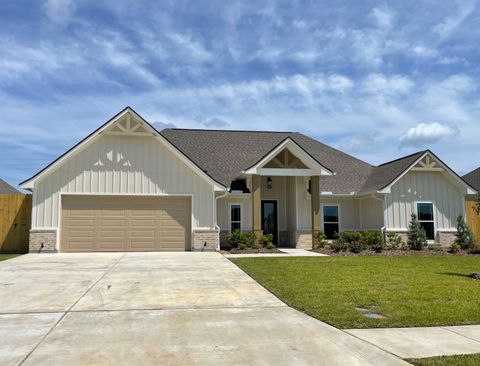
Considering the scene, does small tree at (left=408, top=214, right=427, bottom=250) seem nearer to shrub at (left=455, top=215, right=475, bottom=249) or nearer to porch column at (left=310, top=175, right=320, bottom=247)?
shrub at (left=455, top=215, right=475, bottom=249)

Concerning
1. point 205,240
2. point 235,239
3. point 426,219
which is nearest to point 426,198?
point 426,219

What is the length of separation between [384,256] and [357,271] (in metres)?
5.38

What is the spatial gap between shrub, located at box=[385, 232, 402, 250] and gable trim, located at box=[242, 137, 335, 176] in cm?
386

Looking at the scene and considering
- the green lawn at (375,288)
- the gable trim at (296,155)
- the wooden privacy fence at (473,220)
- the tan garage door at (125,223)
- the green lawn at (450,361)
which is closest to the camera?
the green lawn at (450,361)

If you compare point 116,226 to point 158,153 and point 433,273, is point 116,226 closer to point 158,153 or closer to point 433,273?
point 158,153

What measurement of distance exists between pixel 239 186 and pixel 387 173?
7333 millimetres

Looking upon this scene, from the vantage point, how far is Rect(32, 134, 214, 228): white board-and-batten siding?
58.7 ft

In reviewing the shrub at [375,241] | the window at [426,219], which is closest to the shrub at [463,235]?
the window at [426,219]

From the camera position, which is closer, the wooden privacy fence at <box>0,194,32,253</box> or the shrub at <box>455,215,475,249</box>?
the wooden privacy fence at <box>0,194,32,253</box>

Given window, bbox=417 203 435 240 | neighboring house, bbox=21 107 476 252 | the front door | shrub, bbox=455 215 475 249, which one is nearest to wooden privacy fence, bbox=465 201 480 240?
neighboring house, bbox=21 107 476 252

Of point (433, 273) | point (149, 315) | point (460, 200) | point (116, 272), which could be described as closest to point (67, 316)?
point (149, 315)

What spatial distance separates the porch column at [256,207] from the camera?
64.8ft

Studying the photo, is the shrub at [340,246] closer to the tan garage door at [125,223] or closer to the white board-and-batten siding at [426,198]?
the white board-and-batten siding at [426,198]

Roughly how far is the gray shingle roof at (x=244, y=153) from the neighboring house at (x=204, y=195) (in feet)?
0.37
